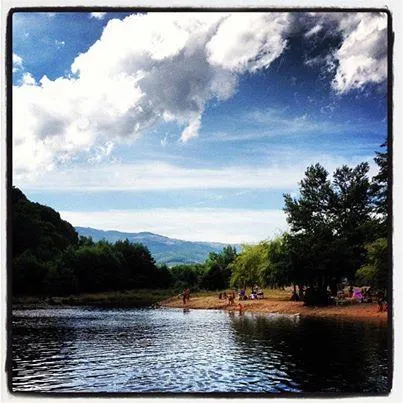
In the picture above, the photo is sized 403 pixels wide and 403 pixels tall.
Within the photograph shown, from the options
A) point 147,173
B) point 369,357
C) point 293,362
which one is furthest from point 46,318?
point 369,357

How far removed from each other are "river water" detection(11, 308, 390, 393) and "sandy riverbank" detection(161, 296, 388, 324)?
122 mm

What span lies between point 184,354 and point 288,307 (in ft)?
9.78

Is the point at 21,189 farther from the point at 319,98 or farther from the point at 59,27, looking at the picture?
the point at 319,98

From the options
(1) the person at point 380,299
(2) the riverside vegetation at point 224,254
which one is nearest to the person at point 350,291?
(2) the riverside vegetation at point 224,254

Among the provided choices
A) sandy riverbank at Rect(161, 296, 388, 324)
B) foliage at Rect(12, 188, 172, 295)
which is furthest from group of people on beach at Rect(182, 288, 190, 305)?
foliage at Rect(12, 188, 172, 295)

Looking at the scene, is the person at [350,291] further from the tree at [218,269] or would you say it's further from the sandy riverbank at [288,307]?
the tree at [218,269]

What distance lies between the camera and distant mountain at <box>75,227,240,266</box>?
8172mm

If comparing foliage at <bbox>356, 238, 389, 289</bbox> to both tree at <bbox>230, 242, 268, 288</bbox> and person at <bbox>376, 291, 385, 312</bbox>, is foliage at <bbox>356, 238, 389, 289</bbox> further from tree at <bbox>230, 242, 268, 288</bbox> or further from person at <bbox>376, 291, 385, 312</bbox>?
tree at <bbox>230, 242, 268, 288</bbox>

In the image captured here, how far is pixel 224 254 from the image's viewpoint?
871 cm

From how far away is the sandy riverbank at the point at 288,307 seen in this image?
30.4ft

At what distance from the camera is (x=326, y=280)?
980cm

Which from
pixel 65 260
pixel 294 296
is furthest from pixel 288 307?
pixel 65 260

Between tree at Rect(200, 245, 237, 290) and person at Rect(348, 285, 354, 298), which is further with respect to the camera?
person at Rect(348, 285, 354, 298)

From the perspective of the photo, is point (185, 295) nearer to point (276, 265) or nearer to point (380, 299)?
point (276, 265)
